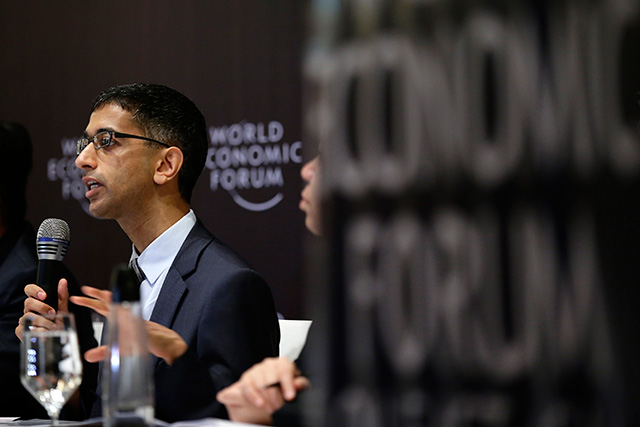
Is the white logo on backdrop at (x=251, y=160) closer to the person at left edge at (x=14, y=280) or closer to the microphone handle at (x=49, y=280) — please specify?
the person at left edge at (x=14, y=280)

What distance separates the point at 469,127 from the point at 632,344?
303 millimetres

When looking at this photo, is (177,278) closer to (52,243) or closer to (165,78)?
(52,243)

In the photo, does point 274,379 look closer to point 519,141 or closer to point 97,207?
point 519,141

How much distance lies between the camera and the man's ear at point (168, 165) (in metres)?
2.03

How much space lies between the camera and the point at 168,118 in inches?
82.0

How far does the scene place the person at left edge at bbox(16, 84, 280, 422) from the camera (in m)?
1.64

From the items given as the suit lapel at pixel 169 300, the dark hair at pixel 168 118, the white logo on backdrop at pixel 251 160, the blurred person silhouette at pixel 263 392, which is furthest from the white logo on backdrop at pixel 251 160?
the blurred person silhouette at pixel 263 392

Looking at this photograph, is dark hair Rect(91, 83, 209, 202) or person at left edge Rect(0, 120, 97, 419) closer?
dark hair Rect(91, 83, 209, 202)

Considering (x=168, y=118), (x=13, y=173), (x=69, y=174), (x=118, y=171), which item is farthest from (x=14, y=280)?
(x=69, y=174)

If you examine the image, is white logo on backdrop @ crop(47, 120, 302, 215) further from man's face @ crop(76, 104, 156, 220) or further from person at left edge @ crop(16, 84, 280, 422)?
man's face @ crop(76, 104, 156, 220)

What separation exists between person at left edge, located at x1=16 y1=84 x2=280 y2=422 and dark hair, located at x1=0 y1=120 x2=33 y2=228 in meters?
0.86

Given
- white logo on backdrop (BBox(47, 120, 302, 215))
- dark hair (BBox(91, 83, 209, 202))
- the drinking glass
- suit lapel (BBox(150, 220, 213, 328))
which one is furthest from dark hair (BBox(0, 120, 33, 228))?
the drinking glass

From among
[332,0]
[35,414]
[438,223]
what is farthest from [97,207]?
[438,223]

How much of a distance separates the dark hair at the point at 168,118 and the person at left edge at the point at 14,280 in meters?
0.66
